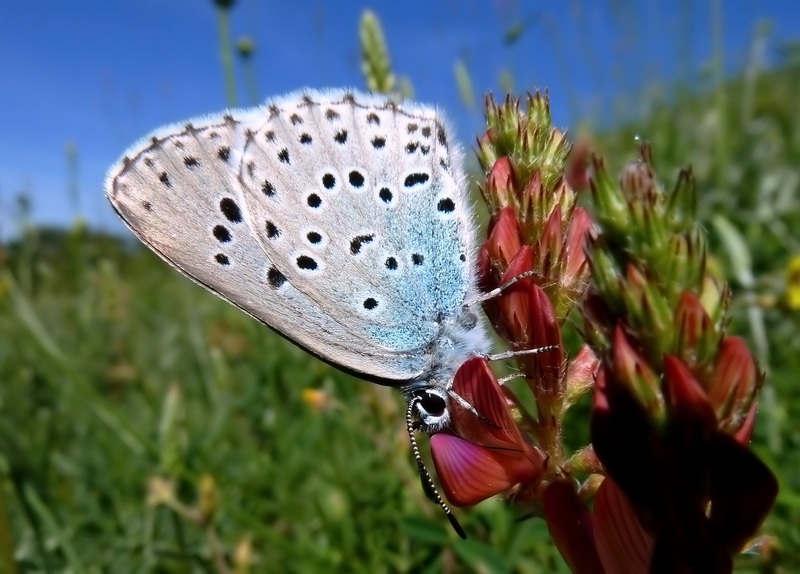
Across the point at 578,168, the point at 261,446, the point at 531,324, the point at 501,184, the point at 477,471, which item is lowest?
the point at 261,446

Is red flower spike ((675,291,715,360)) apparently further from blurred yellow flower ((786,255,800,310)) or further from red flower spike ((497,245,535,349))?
blurred yellow flower ((786,255,800,310))

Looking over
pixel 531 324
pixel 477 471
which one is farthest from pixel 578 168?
pixel 477 471

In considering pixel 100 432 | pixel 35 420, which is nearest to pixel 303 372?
pixel 100 432

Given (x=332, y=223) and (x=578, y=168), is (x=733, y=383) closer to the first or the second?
(x=332, y=223)

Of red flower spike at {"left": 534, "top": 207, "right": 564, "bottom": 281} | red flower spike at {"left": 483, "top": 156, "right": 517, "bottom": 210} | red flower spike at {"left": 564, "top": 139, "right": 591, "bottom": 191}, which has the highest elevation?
red flower spike at {"left": 564, "top": 139, "right": 591, "bottom": 191}

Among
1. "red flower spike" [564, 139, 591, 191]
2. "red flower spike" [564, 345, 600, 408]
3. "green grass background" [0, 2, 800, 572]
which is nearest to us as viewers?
"red flower spike" [564, 345, 600, 408]

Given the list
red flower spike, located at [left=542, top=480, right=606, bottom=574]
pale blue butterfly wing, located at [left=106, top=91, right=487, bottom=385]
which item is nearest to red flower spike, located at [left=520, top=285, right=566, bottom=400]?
red flower spike, located at [left=542, top=480, right=606, bottom=574]

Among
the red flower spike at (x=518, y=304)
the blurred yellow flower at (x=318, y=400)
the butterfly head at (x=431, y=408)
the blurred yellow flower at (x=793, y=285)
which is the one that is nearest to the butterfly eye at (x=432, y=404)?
the butterfly head at (x=431, y=408)

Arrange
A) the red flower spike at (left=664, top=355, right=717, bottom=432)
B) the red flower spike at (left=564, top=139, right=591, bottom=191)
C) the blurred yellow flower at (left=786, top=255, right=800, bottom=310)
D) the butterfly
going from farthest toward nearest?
1. the red flower spike at (left=564, top=139, right=591, bottom=191)
2. the blurred yellow flower at (left=786, top=255, right=800, bottom=310)
3. the butterfly
4. the red flower spike at (left=664, top=355, right=717, bottom=432)
